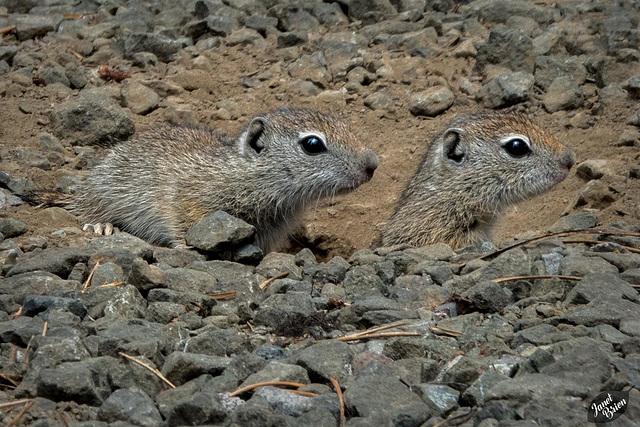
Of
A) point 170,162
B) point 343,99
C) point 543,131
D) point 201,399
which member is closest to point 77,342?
point 201,399

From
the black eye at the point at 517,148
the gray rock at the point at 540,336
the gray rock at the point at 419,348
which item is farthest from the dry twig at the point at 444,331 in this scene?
the black eye at the point at 517,148

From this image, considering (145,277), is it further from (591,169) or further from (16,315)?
(591,169)

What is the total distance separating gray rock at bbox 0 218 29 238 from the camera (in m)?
6.51

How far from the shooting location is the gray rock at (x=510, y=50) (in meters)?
9.85

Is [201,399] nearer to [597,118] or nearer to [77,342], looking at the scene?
[77,342]

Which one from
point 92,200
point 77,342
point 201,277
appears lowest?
point 92,200

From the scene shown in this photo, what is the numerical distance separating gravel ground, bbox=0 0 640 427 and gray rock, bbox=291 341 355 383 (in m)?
0.01

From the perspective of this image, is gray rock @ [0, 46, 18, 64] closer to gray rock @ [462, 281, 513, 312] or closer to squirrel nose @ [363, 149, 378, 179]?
squirrel nose @ [363, 149, 378, 179]

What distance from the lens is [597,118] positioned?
9.16 metres

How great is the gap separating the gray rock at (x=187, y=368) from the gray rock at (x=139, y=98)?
20.7 ft

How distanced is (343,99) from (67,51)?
3469 millimetres

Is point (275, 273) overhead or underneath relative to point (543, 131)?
underneath

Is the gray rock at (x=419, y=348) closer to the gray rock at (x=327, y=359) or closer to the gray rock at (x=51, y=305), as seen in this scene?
the gray rock at (x=327, y=359)

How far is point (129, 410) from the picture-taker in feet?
10.7
